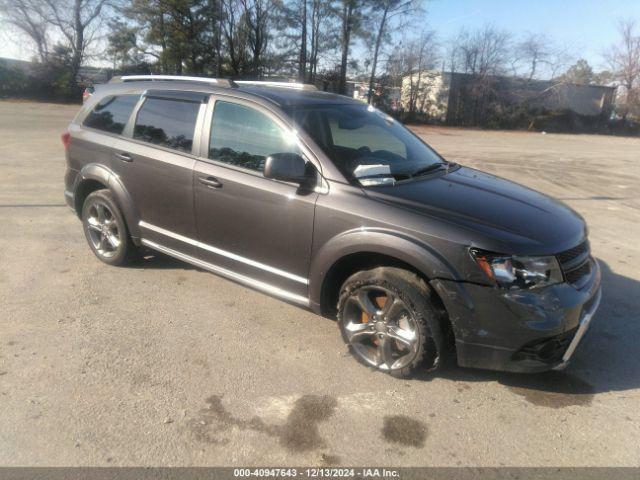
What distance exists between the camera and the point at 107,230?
493 cm

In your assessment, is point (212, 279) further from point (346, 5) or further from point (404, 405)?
point (346, 5)

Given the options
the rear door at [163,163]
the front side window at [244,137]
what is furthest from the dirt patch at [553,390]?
the rear door at [163,163]

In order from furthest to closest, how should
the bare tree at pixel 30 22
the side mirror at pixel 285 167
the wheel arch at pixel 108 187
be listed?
1. the bare tree at pixel 30 22
2. the wheel arch at pixel 108 187
3. the side mirror at pixel 285 167

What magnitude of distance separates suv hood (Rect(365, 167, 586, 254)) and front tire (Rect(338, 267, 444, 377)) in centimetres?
46

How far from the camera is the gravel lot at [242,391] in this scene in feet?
8.61

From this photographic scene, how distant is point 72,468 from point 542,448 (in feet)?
7.95

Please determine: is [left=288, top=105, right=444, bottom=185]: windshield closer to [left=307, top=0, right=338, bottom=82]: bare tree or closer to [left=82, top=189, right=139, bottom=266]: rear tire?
[left=82, top=189, right=139, bottom=266]: rear tire

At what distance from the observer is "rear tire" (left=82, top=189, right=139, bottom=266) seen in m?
4.73

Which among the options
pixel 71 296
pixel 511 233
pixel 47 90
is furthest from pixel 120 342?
pixel 47 90

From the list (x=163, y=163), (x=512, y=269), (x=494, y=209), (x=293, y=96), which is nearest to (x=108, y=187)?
(x=163, y=163)

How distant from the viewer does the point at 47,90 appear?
3603 centimetres

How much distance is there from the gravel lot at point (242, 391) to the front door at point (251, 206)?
1.66ft

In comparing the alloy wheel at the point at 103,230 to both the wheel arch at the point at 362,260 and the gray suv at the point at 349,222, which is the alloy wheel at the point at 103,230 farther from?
the wheel arch at the point at 362,260

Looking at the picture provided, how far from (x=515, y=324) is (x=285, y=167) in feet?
5.63
